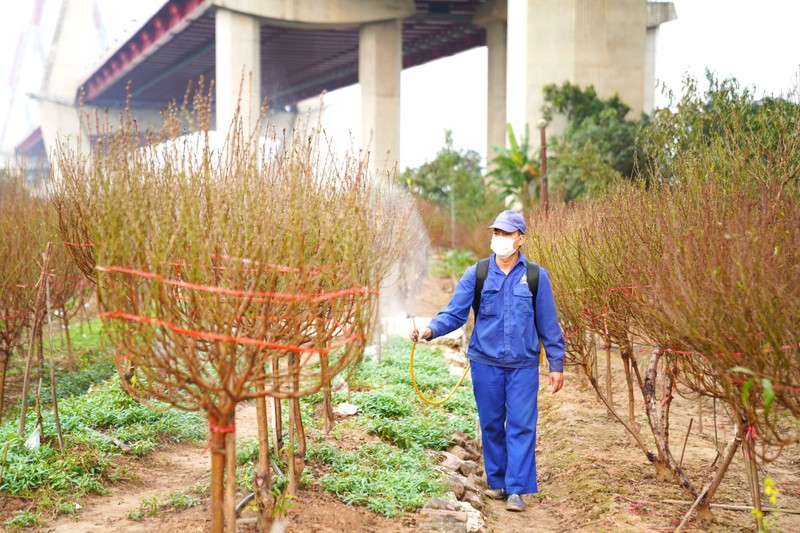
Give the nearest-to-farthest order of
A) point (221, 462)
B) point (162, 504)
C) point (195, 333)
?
1. point (195, 333)
2. point (221, 462)
3. point (162, 504)

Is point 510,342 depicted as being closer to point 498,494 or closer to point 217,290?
point 498,494

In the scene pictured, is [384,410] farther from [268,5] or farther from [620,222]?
[268,5]

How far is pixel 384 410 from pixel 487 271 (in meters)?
2.50

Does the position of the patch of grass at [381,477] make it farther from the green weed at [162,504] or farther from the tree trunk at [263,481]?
Result: the green weed at [162,504]

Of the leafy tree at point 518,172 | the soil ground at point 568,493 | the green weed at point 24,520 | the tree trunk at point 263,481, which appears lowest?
the soil ground at point 568,493

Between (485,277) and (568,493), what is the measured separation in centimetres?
194

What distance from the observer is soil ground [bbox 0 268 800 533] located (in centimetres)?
512

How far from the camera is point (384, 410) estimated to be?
7906 mm

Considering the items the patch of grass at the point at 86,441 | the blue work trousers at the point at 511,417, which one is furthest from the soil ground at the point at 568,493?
the blue work trousers at the point at 511,417

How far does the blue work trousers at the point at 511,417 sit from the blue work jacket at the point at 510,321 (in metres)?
0.09

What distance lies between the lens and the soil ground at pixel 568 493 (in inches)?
202

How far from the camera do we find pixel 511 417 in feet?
18.9

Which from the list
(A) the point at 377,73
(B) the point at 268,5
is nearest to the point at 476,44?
(A) the point at 377,73

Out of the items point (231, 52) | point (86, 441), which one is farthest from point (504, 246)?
point (231, 52)
